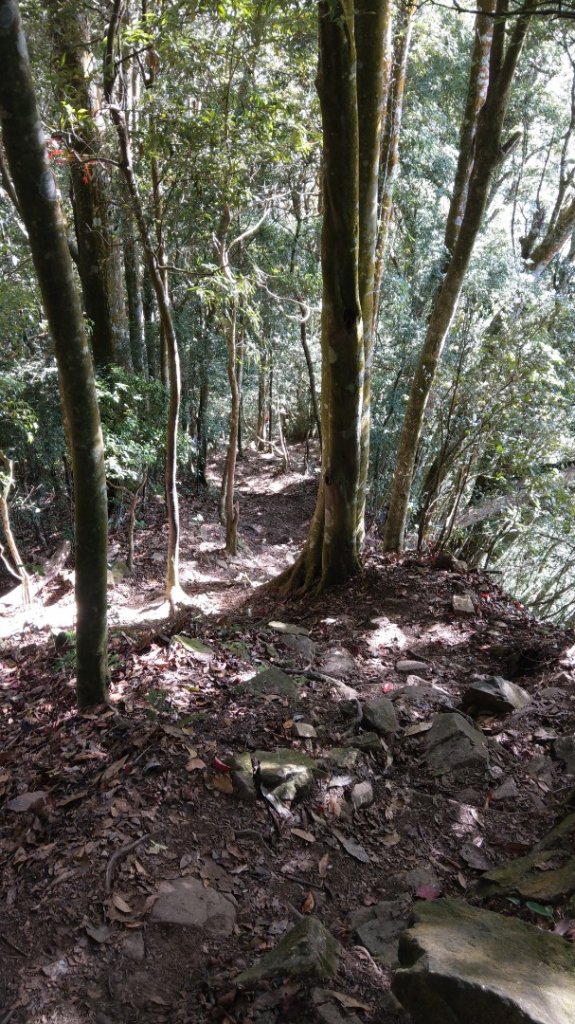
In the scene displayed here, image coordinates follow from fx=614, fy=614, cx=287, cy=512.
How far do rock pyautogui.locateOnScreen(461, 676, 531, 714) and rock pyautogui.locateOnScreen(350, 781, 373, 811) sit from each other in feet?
4.23

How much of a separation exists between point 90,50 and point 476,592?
826 centimetres

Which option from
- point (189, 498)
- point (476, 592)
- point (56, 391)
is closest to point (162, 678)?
point (476, 592)

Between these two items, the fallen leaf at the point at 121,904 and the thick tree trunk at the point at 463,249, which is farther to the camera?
the thick tree trunk at the point at 463,249

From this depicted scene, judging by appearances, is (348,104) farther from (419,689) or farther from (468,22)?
(468,22)

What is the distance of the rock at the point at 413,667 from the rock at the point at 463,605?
A: 993 mm

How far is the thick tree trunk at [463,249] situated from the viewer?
6293 mm

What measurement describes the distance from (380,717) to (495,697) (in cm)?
88

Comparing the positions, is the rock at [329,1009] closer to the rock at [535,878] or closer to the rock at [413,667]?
the rock at [535,878]

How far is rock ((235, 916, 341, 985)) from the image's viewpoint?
2230 millimetres

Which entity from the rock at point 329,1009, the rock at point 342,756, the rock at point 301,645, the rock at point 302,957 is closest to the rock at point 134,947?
the rock at point 302,957

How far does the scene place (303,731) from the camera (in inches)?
157

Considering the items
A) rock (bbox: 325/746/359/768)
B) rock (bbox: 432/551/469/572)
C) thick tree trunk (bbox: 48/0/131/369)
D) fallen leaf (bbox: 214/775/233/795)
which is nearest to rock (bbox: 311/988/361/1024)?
fallen leaf (bbox: 214/775/233/795)

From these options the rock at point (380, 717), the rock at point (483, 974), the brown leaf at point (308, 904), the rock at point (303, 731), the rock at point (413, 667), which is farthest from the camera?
the rock at point (413, 667)

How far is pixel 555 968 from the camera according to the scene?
197 centimetres
